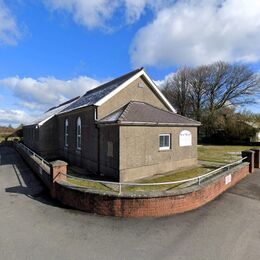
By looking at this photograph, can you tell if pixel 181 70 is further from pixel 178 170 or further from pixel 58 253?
pixel 58 253

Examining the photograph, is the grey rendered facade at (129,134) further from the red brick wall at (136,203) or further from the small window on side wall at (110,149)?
the red brick wall at (136,203)

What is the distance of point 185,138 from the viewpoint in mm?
15852

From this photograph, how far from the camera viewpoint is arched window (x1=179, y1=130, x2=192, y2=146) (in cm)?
1554

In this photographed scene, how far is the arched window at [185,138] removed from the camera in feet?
51.0

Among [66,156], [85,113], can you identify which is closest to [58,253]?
[85,113]

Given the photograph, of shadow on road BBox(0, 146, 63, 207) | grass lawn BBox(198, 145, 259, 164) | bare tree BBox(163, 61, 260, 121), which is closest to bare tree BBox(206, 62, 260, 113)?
bare tree BBox(163, 61, 260, 121)

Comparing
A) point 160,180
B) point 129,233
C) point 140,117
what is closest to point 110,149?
point 140,117

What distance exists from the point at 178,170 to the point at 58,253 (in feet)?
33.5

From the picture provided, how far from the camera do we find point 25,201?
32.9 ft

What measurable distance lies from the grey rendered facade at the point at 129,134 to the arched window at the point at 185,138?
19 cm

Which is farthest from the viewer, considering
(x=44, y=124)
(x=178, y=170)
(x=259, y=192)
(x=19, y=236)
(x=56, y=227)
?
(x=44, y=124)

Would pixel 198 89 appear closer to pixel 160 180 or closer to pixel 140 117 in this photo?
pixel 140 117

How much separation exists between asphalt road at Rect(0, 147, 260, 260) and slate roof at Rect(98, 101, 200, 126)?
5521mm

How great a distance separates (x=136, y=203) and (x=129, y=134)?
5.16 metres
